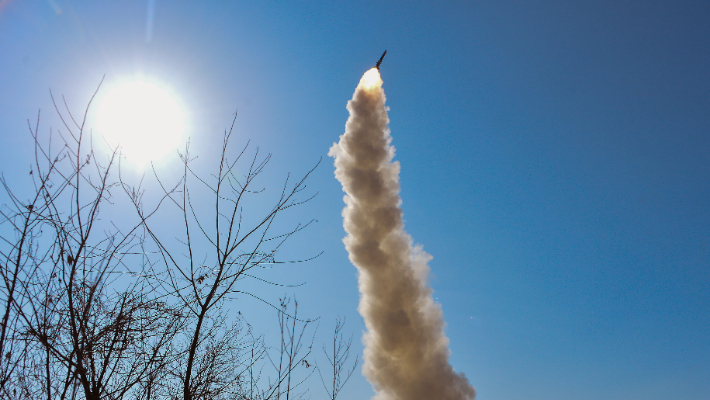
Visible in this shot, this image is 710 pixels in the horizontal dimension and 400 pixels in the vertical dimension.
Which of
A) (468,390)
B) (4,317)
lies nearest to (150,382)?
(4,317)

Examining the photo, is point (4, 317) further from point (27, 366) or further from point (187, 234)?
point (187, 234)

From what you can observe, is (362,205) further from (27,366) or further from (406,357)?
(27,366)

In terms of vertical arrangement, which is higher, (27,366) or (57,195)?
(57,195)

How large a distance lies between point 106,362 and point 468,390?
25971 mm

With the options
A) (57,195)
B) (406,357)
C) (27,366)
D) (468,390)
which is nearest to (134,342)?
(27,366)

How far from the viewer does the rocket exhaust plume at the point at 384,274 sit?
80.4ft

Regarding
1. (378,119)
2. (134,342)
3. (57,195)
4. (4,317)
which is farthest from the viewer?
(378,119)

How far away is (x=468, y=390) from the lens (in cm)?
2553

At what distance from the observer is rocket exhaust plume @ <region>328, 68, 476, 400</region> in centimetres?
2450

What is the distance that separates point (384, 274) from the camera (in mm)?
25406

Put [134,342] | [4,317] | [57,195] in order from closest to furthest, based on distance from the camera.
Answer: [4,317] → [57,195] → [134,342]

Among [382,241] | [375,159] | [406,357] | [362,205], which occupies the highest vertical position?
[375,159]

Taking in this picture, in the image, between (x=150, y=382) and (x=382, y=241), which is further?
(x=382, y=241)

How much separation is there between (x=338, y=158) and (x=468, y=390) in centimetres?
1711
